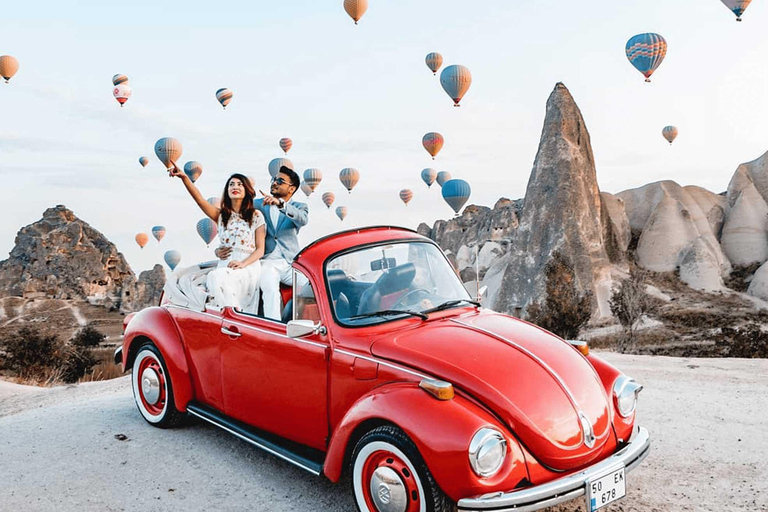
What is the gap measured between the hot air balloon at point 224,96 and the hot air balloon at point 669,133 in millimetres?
37792

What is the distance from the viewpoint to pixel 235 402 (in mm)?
5543

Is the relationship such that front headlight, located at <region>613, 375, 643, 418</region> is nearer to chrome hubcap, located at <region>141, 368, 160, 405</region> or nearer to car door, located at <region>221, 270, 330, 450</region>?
car door, located at <region>221, 270, 330, 450</region>

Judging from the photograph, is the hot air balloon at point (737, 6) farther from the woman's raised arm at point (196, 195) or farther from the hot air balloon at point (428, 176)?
the woman's raised arm at point (196, 195)

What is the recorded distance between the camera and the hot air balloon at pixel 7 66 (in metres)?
44.8

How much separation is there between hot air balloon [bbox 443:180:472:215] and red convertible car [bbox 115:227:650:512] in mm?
34620

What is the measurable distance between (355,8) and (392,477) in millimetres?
38734

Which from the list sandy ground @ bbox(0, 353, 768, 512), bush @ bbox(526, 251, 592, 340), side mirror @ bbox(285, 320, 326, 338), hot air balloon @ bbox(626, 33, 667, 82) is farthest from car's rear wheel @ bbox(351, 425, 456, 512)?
hot air balloon @ bbox(626, 33, 667, 82)

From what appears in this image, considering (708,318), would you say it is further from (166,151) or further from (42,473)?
(42,473)

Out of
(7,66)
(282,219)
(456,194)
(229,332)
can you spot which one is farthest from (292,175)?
(7,66)

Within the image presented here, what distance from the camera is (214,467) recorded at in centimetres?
553

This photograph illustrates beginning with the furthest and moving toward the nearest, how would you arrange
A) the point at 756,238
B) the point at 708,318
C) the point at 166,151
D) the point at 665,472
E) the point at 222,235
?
the point at 756,238
the point at 166,151
the point at 708,318
the point at 222,235
the point at 665,472

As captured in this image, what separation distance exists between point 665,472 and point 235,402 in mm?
3719

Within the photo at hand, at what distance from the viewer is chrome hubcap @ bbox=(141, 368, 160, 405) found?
257 inches

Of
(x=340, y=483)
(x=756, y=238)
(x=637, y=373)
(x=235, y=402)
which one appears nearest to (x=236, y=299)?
(x=235, y=402)
